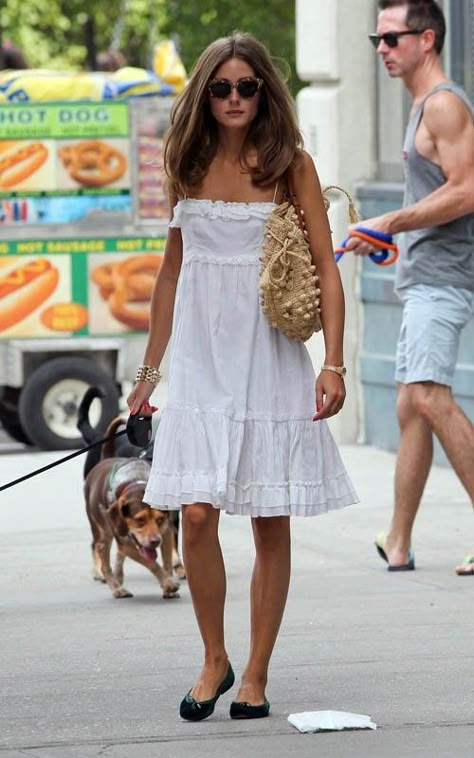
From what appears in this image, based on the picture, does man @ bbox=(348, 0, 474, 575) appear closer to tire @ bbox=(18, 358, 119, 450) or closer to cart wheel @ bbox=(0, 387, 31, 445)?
tire @ bbox=(18, 358, 119, 450)

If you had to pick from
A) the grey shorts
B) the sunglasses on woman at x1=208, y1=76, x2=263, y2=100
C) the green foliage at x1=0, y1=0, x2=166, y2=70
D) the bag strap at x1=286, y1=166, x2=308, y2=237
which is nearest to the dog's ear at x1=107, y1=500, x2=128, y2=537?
the grey shorts

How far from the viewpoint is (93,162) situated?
36.2 feet

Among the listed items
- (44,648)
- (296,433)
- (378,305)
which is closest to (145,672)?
(44,648)

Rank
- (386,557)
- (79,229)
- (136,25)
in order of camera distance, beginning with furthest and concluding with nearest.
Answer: (136,25)
(79,229)
(386,557)

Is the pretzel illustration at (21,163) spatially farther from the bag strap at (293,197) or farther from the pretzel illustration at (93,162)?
the bag strap at (293,197)

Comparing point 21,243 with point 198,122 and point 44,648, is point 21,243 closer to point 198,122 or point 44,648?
point 44,648

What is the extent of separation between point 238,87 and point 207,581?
4.23ft

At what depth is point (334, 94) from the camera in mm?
10586

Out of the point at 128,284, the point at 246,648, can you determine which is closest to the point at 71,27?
the point at 128,284

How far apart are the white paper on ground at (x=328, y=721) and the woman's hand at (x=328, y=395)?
0.77 m

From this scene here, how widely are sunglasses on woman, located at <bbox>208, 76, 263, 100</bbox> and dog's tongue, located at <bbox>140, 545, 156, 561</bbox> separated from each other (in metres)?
2.24

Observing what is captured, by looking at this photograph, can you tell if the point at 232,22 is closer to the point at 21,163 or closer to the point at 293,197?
the point at 21,163

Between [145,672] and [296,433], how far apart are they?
1.05 metres

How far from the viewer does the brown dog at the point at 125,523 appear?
6.63m
